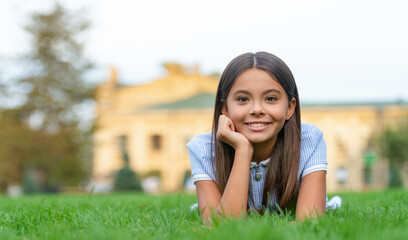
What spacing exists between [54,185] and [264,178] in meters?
30.7

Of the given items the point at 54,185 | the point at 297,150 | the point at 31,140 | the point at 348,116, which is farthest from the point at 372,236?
the point at 348,116

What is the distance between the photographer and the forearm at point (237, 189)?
9.43 ft

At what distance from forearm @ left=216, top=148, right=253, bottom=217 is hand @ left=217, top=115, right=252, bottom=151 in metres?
0.06

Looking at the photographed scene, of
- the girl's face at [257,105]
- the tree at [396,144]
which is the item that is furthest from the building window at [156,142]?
the girl's face at [257,105]

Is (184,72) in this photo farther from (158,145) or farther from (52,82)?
(52,82)

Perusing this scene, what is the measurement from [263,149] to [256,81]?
51cm

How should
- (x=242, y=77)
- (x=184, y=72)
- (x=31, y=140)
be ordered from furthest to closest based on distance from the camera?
1. (x=184, y=72)
2. (x=31, y=140)
3. (x=242, y=77)

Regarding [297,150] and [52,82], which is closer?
[297,150]

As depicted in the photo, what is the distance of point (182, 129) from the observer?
132 feet

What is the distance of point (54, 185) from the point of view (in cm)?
3203

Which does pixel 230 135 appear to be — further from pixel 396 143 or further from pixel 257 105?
pixel 396 143

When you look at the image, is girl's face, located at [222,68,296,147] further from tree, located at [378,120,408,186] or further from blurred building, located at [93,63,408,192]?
blurred building, located at [93,63,408,192]

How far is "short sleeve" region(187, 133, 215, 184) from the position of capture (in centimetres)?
322

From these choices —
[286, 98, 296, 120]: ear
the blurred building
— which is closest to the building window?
the blurred building
